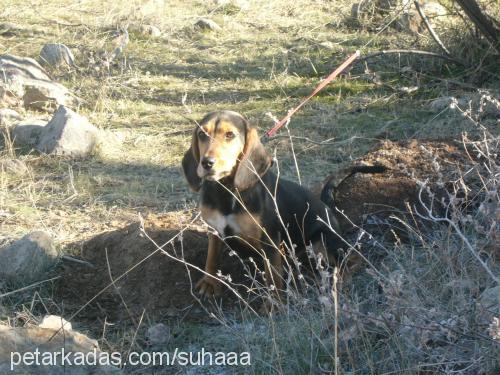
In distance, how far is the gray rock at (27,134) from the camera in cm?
871

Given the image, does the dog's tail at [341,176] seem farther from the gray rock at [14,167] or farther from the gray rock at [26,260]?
the gray rock at [14,167]

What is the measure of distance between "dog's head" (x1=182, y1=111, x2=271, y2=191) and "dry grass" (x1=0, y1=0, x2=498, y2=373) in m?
0.73

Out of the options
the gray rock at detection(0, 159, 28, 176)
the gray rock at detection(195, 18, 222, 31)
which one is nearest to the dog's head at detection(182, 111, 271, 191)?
the gray rock at detection(0, 159, 28, 176)

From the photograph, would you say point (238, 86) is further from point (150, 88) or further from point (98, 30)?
point (98, 30)

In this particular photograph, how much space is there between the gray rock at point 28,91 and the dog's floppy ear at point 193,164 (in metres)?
4.59

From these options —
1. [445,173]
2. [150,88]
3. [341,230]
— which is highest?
[445,173]

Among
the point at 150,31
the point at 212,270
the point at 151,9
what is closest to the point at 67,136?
the point at 212,270

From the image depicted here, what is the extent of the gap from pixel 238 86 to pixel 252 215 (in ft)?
18.4

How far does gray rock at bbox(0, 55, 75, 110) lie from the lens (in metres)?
9.65

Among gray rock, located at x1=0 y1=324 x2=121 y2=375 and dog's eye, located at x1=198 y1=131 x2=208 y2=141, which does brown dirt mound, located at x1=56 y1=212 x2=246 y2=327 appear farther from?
gray rock, located at x1=0 y1=324 x2=121 y2=375

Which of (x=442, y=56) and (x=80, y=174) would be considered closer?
(x=80, y=174)

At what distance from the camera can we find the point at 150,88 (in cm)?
1082

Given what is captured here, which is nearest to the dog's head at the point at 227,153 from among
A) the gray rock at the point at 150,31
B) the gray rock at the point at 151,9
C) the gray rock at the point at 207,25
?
the gray rock at the point at 150,31

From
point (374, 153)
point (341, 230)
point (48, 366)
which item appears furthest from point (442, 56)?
point (48, 366)
